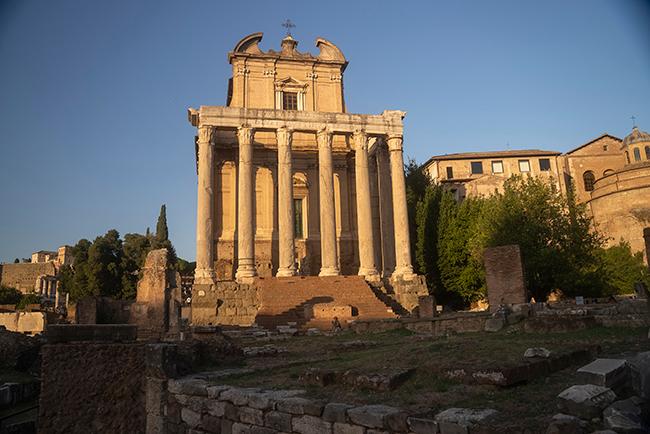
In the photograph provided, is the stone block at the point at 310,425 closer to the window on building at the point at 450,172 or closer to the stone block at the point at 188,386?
the stone block at the point at 188,386

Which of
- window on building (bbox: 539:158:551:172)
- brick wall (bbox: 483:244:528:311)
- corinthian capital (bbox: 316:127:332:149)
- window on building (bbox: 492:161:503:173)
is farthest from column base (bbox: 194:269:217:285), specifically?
window on building (bbox: 539:158:551:172)

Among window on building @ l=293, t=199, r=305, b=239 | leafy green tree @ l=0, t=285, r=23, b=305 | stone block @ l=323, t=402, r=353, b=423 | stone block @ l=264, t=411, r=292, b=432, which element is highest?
window on building @ l=293, t=199, r=305, b=239

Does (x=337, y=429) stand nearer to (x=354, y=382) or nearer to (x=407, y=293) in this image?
(x=354, y=382)

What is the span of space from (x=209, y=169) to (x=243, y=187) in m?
2.06

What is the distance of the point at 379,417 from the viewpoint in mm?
4625

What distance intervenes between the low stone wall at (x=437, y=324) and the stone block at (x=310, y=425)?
837 cm

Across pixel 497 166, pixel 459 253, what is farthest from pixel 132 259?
pixel 497 166

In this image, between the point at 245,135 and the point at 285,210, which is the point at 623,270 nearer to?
the point at 285,210

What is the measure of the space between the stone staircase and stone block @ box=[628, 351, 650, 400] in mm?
15601

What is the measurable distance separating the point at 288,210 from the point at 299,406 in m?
21.6

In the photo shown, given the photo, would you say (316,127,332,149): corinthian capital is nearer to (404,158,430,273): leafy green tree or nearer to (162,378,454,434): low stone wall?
(404,158,430,273): leafy green tree

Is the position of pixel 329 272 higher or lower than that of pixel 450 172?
lower

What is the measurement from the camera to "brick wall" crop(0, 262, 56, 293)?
67.1m

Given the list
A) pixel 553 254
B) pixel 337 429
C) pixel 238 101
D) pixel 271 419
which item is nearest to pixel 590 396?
pixel 337 429
